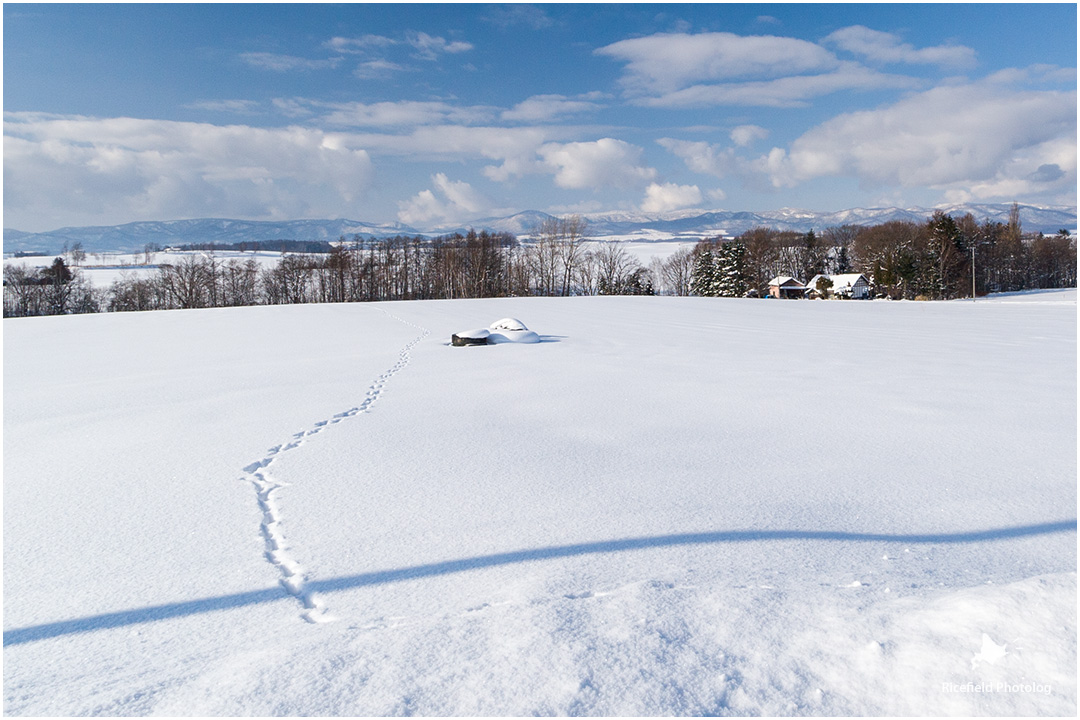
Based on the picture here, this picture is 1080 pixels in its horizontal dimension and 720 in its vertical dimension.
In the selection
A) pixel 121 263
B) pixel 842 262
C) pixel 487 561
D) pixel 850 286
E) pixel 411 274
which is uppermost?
pixel 121 263

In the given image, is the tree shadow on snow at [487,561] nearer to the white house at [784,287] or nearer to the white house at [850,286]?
the white house at [850,286]

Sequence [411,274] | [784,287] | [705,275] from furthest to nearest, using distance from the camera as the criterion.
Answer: [784,287] → [705,275] → [411,274]

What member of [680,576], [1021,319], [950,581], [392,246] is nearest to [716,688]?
[680,576]

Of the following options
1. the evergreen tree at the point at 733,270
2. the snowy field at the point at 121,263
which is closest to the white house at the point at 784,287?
the evergreen tree at the point at 733,270

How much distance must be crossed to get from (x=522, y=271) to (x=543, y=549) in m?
41.3

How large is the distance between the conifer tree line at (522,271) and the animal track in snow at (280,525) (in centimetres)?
3713

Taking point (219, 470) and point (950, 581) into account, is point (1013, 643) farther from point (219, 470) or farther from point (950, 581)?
point (219, 470)

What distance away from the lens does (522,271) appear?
43.3 metres

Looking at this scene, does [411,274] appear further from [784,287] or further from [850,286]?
[850,286]

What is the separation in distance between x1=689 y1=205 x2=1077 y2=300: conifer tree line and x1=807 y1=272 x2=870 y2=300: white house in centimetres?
81

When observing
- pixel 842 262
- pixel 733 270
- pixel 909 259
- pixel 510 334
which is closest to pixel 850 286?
pixel 909 259

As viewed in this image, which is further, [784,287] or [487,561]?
[784,287]

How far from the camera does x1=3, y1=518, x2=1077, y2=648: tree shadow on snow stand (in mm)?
2055

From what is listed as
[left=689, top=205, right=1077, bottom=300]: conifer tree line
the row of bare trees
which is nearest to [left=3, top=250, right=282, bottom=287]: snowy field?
the row of bare trees
